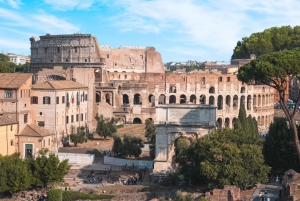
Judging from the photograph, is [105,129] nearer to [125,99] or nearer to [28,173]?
[28,173]

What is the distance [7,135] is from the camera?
145 ft

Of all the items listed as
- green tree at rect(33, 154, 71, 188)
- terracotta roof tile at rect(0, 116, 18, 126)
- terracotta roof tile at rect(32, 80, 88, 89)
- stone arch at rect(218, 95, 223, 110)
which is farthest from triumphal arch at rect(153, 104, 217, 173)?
stone arch at rect(218, 95, 223, 110)

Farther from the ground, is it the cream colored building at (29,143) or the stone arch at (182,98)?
the stone arch at (182,98)

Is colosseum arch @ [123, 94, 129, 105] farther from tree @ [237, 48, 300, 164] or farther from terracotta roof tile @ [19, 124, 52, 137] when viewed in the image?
tree @ [237, 48, 300, 164]

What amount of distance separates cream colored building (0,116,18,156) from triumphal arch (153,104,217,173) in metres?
13.2

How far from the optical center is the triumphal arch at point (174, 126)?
3828cm

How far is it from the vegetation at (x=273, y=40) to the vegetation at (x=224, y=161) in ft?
219

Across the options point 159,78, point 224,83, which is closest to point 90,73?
point 159,78

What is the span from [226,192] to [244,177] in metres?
3.14

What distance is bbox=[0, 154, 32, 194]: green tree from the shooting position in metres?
33.8

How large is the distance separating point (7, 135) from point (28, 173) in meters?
10.2

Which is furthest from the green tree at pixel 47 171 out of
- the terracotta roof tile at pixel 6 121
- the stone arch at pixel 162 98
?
the stone arch at pixel 162 98

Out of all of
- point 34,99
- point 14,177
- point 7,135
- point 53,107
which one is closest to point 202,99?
point 53,107

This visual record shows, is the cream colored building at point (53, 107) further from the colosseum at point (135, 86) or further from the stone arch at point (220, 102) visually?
the stone arch at point (220, 102)
